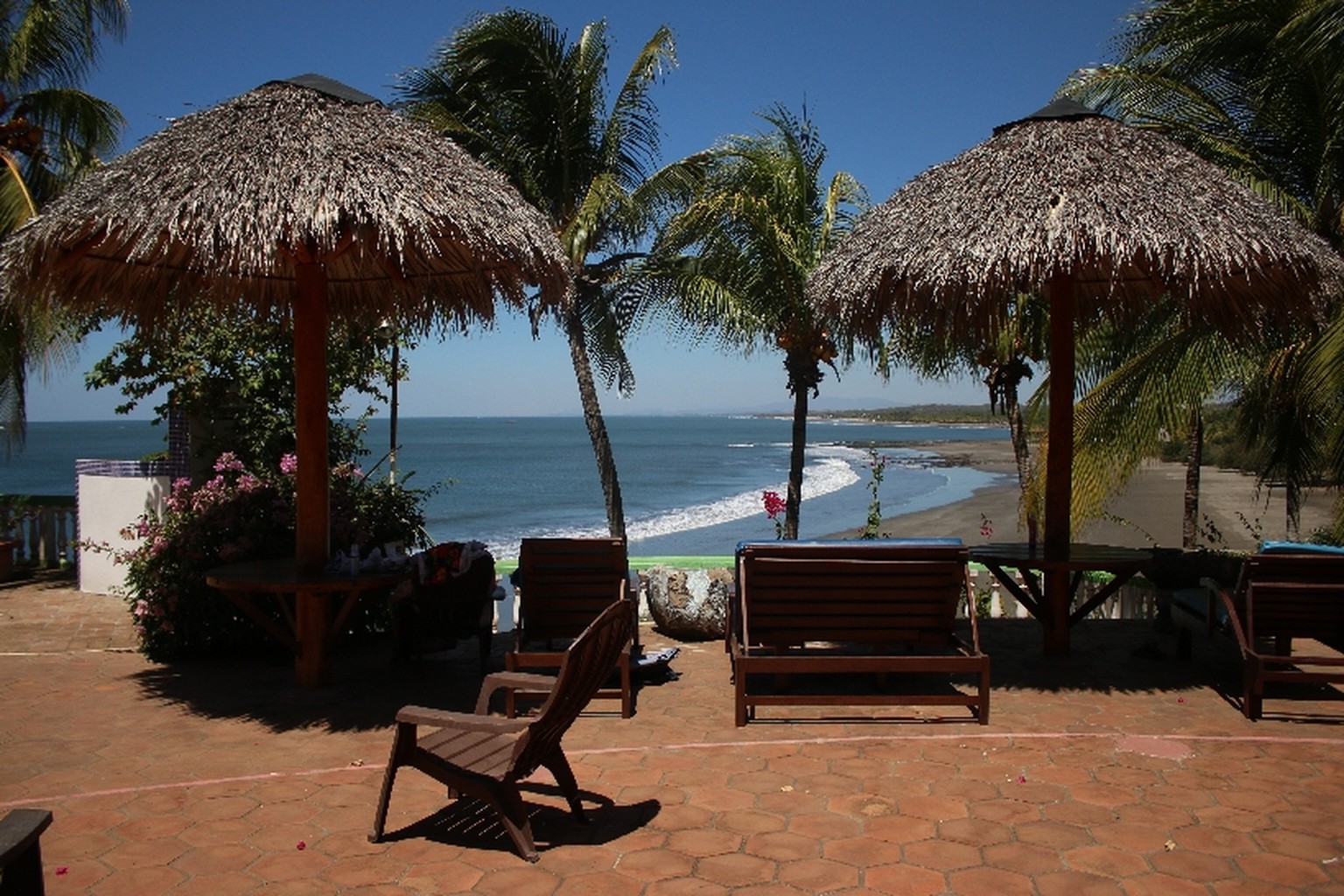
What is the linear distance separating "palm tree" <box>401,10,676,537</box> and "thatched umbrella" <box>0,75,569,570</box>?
5840 mm

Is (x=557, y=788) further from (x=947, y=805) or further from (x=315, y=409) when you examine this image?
(x=315, y=409)

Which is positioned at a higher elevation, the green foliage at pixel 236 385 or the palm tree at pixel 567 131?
the palm tree at pixel 567 131

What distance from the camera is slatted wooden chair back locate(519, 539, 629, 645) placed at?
244 inches

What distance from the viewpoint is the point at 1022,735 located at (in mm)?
5211

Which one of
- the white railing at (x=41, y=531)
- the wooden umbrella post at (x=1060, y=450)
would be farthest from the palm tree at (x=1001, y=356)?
the white railing at (x=41, y=531)

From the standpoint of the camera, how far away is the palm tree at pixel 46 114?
1138cm

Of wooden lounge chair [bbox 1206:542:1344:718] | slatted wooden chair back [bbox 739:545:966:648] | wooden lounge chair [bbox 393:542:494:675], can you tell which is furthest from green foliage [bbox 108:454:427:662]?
wooden lounge chair [bbox 1206:542:1344:718]

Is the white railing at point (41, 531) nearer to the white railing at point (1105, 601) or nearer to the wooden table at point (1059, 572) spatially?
the white railing at point (1105, 601)

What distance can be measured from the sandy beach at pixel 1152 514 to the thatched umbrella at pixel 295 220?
11.0m

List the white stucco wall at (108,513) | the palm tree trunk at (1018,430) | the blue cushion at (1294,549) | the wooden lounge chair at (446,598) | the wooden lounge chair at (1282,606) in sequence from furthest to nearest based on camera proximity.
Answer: the palm tree trunk at (1018,430) < the white stucco wall at (108,513) < the wooden lounge chair at (446,598) < the blue cushion at (1294,549) < the wooden lounge chair at (1282,606)

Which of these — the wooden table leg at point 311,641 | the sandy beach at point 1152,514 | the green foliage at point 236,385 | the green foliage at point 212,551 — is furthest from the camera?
the sandy beach at point 1152,514

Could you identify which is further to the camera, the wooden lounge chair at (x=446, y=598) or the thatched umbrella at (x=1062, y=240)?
the wooden lounge chair at (x=446, y=598)

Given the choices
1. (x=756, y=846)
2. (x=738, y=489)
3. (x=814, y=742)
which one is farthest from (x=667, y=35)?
(x=738, y=489)

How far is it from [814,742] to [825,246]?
24.6ft
